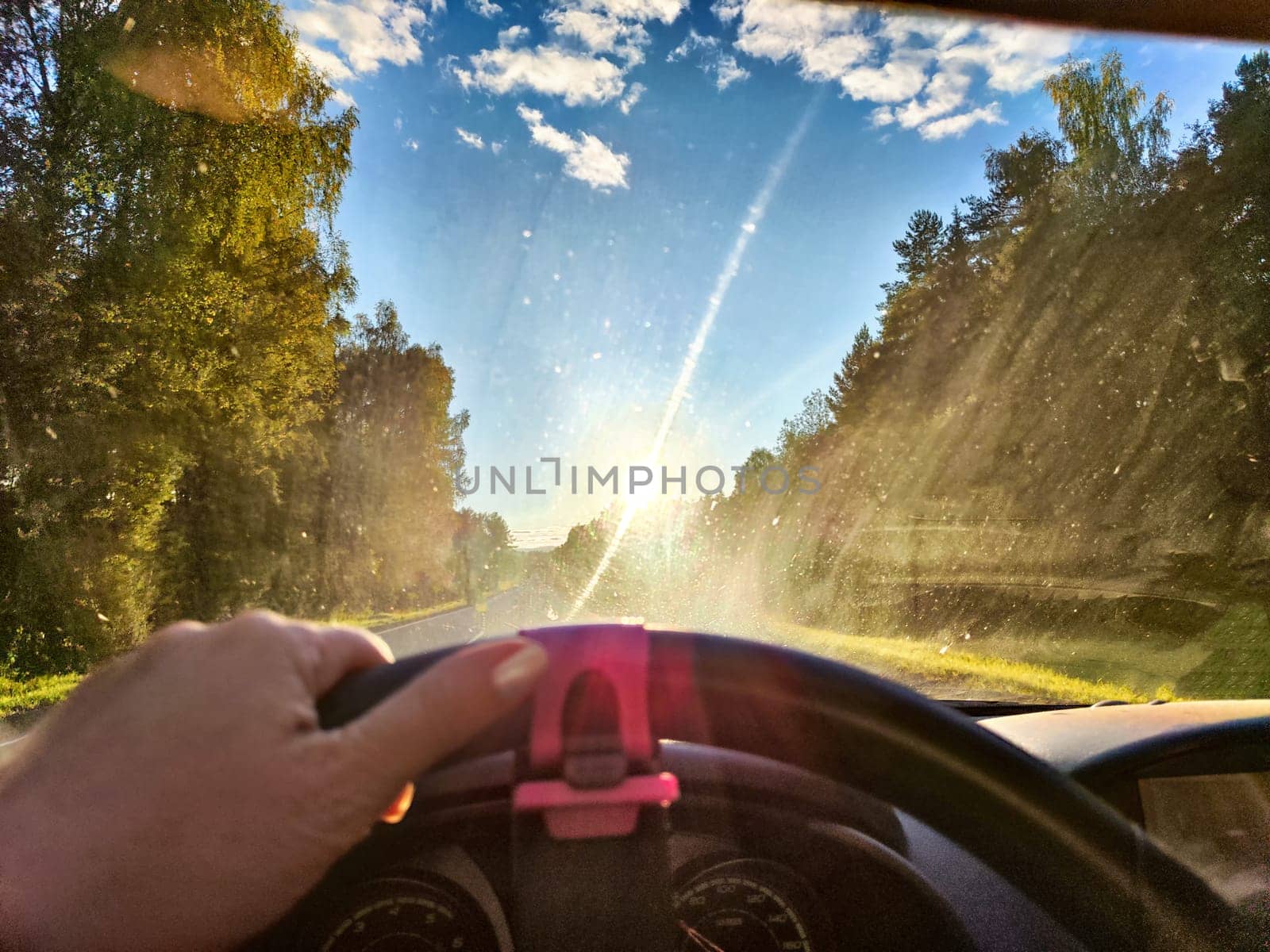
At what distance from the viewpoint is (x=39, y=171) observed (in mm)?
13938

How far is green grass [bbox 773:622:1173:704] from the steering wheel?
3662 mm

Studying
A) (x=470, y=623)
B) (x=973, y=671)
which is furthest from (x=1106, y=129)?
(x=470, y=623)

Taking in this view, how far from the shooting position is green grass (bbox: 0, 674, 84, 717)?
11242 millimetres

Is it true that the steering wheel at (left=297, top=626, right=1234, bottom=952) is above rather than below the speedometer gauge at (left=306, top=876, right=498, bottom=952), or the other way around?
above

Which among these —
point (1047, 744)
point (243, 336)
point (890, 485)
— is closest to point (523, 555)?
point (890, 485)

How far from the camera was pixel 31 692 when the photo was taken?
1287cm

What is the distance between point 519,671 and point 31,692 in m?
15.7

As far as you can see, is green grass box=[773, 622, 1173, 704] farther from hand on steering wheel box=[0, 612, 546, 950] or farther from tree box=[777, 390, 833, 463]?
tree box=[777, 390, 833, 463]

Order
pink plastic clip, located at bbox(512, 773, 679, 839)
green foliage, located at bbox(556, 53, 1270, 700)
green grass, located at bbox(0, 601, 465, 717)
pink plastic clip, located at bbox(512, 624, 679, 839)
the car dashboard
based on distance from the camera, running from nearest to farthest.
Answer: pink plastic clip, located at bbox(512, 624, 679, 839) → pink plastic clip, located at bbox(512, 773, 679, 839) → the car dashboard → green grass, located at bbox(0, 601, 465, 717) → green foliage, located at bbox(556, 53, 1270, 700)

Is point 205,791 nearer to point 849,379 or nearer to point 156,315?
point 156,315

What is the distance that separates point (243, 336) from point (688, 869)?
18410 millimetres

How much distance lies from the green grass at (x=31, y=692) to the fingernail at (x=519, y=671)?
11784mm

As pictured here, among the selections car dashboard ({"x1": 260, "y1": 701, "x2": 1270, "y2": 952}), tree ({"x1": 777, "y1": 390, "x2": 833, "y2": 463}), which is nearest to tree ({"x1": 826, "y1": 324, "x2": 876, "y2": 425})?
tree ({"x1": 777, "y1": 390, "x2": 833, "y2": 463})

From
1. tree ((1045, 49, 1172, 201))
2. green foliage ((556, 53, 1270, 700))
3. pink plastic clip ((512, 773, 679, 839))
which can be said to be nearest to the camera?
pink plastic clip ((512, 773, 679, 839))
